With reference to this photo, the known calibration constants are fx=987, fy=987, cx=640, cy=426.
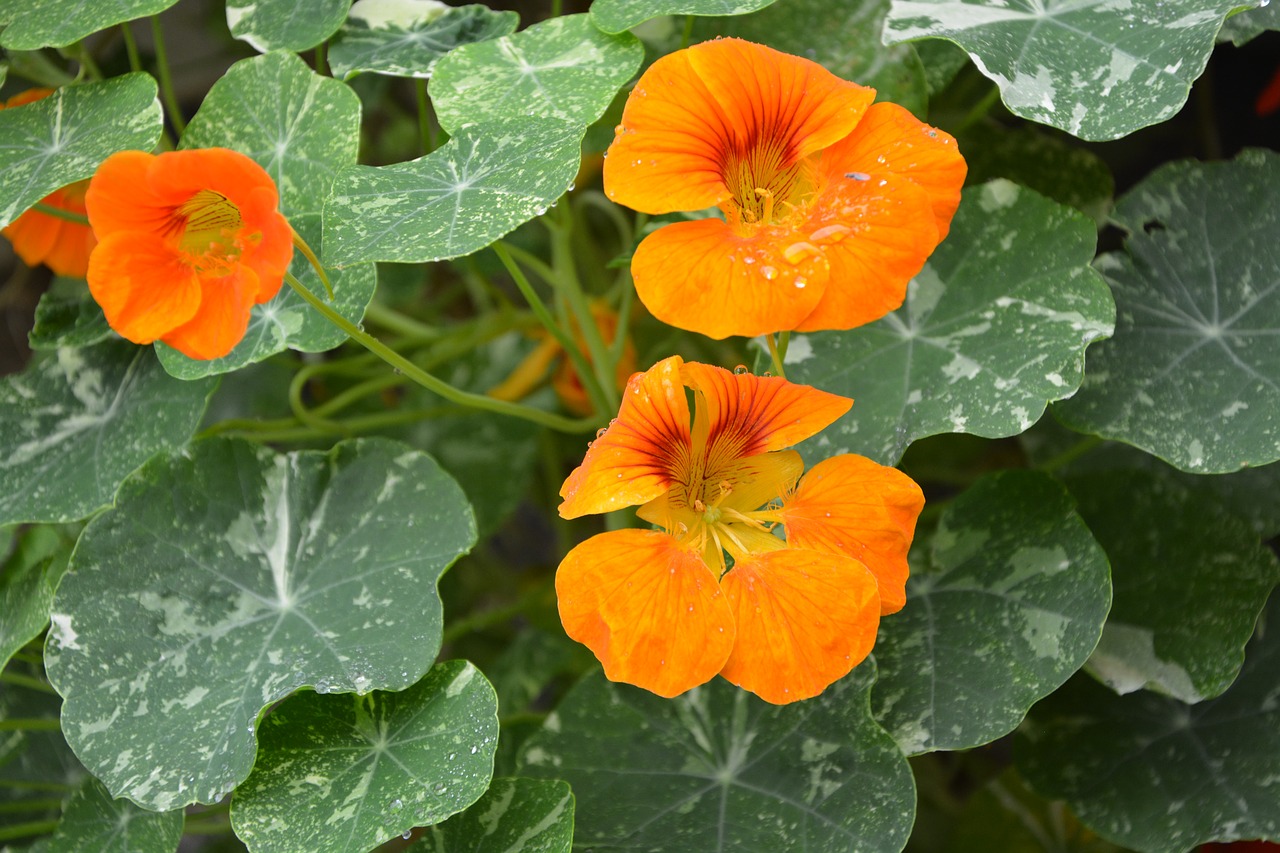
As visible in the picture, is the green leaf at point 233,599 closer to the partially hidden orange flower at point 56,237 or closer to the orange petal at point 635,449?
the orange petal at point 635,449

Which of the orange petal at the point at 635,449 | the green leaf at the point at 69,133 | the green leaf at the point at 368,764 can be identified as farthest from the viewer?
the green leaf at the point at 69,133

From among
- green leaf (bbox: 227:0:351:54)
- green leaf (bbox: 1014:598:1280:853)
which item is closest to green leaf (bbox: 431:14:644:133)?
green leaf (bbox: 227:0:351:54)

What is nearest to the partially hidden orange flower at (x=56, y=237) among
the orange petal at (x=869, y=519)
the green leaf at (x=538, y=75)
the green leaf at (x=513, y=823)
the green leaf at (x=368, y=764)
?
the green leaf at (x=538, y=75)

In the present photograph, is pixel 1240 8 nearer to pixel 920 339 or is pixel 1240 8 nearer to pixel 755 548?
pixel 920 339

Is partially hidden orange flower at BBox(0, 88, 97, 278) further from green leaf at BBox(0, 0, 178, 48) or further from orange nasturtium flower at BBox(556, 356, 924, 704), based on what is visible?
orange nasturtium flower at BBox(556, 356, 924, 704)

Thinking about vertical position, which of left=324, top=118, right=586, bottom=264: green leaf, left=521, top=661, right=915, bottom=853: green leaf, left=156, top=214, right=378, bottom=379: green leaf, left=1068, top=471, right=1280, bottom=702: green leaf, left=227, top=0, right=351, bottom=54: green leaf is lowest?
left=521, top=661, right=915, bottom=853: green leaf

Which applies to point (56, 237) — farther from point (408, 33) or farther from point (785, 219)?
point (785, 219)
